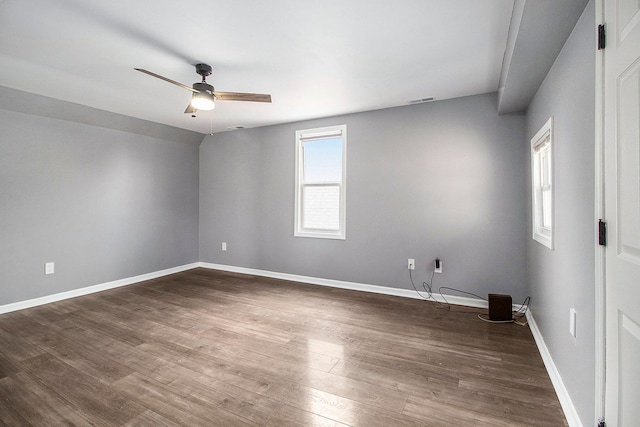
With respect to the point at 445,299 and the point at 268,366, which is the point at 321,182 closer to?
the point at 445,299

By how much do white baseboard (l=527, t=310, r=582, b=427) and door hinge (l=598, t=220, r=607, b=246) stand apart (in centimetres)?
102

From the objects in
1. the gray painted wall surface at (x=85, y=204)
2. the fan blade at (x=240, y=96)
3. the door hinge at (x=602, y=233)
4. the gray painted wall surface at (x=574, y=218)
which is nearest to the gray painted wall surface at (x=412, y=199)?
the gray painted wall surface at (x=574, y=218)

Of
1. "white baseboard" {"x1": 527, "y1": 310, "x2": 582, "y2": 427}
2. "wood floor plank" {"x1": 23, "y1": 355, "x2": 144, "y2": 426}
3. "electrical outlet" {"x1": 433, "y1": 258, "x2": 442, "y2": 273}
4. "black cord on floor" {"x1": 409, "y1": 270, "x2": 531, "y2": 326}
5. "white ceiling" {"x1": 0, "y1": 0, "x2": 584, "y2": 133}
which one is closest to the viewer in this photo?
"white baseboard" {"x1": 527, "y1": 310, "x2": 582, "y2": 427}

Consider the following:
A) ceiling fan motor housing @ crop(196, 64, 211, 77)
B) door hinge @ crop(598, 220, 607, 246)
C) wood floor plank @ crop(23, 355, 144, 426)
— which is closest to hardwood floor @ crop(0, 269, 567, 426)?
wood floor plank @ crop(23, 355, 144, 426)

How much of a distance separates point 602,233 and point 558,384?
1273mm

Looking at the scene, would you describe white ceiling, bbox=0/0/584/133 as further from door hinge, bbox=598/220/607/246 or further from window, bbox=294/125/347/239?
door hinge, bbox=598/220/607/246

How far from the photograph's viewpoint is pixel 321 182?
179 inches

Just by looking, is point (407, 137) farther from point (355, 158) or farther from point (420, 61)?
point (420, 61)

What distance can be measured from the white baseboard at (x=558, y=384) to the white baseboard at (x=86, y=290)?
5259 mm

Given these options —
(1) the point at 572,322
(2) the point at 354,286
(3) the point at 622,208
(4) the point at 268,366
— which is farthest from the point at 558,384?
(2) the point at 354,286

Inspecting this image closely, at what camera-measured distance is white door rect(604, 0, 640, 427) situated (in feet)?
3.28

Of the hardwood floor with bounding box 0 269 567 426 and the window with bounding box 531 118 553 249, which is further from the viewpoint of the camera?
the window with bounding box 531 118 553 249

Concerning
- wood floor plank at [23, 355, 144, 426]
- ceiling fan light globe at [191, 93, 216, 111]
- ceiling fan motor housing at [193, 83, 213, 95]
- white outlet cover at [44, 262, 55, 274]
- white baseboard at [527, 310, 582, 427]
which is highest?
ceiling fan motor housing at [193, 83, 213, 95]

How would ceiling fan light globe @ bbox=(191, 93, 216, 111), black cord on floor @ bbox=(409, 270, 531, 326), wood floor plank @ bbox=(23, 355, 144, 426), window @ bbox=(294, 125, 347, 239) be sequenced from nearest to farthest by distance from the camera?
wood floor plank @ bbox=(23, 355, 144, 426)
ceiling fan light globe @ bbox=(191, 93, 216, 111)
black cord on floor @ bbox=(409, 270, 531, 326)
window @ bbox=(294, 125, 347, 239)
